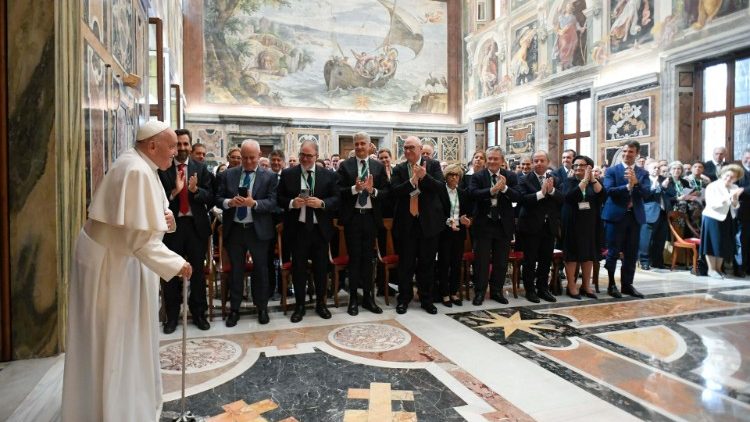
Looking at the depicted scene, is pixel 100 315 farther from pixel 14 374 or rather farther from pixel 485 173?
pixel 485 173

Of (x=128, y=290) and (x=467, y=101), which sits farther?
(x=467, y=101)

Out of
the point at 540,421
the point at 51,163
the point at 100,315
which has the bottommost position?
the point at 540,421

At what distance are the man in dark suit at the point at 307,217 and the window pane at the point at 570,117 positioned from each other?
10.9 meters

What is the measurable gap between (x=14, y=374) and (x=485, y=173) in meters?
4.91

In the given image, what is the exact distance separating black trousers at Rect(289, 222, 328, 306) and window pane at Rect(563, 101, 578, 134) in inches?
435

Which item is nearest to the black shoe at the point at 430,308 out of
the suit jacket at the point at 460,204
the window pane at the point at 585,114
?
the suit jacket at the point at 460,204


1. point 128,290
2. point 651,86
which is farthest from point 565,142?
point 128,290

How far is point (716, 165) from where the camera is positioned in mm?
8695

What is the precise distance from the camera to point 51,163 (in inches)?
→ 136

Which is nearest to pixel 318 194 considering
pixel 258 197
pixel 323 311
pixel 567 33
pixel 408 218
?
pixel 258 197

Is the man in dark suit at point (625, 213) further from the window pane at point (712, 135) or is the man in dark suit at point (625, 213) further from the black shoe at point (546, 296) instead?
the window pane at point (712, 135)

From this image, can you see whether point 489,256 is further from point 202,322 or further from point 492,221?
point 202,322

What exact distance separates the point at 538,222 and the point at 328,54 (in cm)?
1435

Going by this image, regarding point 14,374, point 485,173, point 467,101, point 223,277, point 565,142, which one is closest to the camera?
point 14,374
